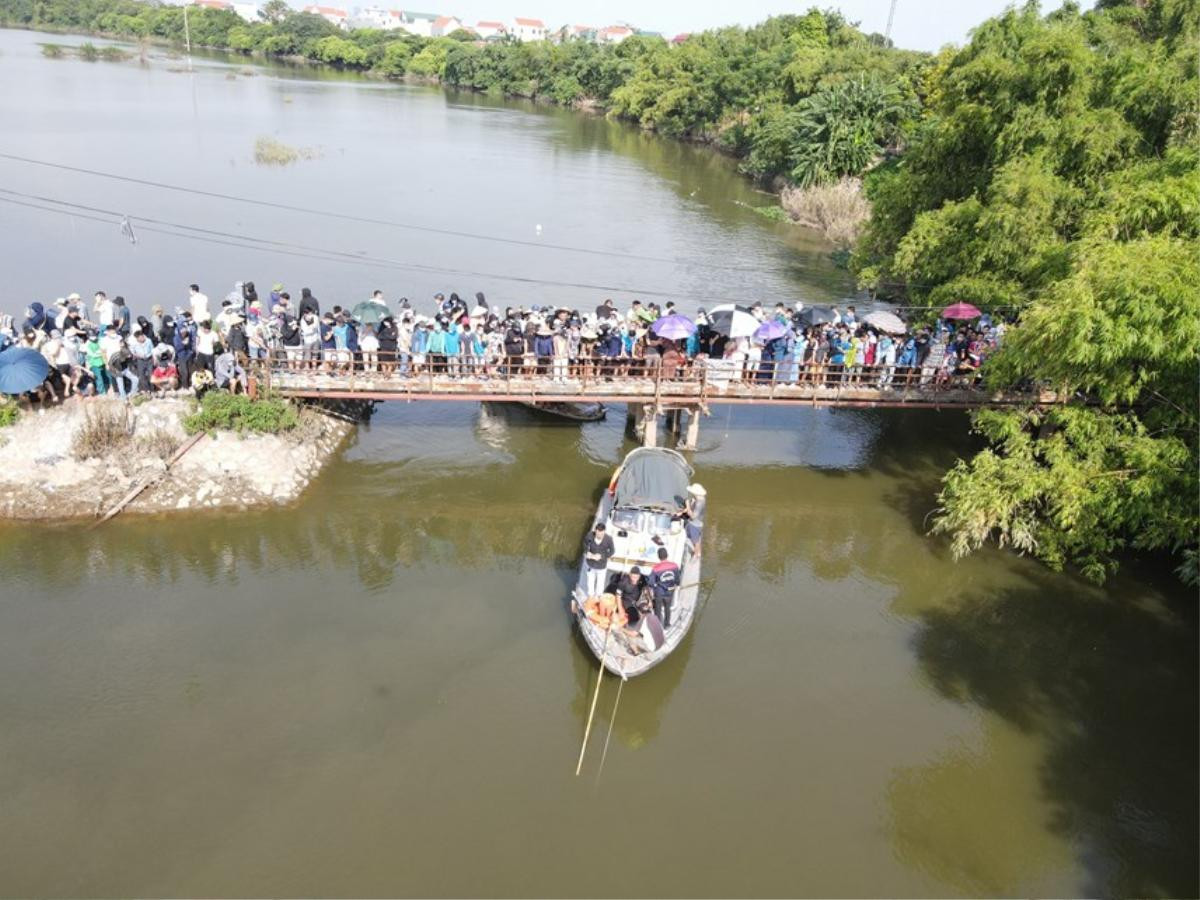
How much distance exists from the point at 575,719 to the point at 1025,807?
6.23m

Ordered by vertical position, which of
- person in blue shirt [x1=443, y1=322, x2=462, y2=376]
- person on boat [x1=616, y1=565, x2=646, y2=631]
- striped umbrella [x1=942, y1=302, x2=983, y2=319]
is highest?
striped umbrella [x1=942, y1=302, x2=983, y2=319]

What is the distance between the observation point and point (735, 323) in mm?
18359

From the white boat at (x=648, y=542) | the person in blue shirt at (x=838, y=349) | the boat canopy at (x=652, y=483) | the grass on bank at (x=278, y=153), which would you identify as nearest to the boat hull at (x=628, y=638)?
the white boat at (x=648, y=542)

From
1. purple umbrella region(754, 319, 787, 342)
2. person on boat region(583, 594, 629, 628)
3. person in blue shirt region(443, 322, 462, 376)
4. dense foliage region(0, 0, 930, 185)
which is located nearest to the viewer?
person on boat region(583, 594, 629, 628)

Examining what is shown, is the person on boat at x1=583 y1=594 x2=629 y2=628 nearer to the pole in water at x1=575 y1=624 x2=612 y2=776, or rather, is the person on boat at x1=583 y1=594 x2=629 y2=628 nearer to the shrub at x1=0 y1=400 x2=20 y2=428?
the pole in water at x1=575 y1=624 x2=612 y2=776

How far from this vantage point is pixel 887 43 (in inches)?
3435

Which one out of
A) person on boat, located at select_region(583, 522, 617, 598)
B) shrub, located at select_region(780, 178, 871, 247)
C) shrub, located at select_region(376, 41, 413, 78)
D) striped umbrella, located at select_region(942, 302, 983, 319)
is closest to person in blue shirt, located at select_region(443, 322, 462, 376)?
person on boat, located at select_region(583, 522, 617, 598)

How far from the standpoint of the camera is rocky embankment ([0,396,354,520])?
1616 cm

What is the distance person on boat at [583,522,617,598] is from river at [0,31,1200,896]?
1.02 metres

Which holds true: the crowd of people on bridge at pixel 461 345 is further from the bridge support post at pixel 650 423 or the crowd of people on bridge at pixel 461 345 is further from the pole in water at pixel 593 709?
the pole in water at pixel 593 709

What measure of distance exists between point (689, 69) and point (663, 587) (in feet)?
229

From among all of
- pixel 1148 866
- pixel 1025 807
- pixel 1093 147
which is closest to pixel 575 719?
pixel 1025 807

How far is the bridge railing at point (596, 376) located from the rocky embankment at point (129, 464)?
66.9 inches

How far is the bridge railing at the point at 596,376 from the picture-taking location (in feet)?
59.0
